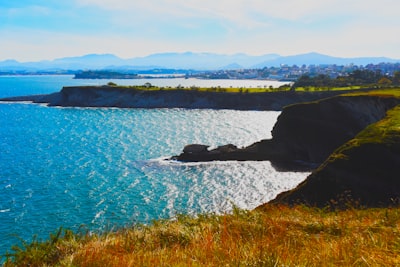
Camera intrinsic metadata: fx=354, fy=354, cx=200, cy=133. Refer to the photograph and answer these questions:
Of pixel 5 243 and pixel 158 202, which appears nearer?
pixel 5 243

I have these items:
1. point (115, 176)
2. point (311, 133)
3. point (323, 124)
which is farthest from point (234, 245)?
point (323, 124)

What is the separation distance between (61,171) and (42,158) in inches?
460

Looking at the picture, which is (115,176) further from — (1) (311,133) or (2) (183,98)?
(2) (183,98)

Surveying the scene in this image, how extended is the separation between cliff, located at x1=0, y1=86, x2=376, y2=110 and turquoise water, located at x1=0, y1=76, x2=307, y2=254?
137 feet

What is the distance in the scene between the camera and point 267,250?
6.91 m

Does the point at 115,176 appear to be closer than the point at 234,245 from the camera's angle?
No

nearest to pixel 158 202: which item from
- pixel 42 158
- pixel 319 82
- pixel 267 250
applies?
pixel 42 158

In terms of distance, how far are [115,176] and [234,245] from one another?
1979 inches

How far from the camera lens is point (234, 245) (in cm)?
752

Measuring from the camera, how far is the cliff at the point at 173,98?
150375 millimetres

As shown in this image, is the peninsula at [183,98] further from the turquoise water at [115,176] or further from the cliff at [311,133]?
the cliff at [311,133]

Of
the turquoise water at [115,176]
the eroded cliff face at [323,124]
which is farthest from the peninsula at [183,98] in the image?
the eroded cliff face at [323,124]

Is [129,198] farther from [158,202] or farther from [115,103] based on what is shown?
[115,103]

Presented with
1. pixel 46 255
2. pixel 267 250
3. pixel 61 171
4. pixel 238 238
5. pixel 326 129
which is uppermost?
pixel 267 250
